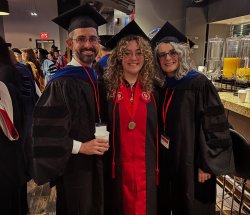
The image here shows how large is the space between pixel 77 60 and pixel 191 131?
91 cm

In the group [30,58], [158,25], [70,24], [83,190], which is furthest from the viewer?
[158,25]

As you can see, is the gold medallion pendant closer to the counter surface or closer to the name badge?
the name badge

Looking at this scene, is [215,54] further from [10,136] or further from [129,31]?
[10,136]

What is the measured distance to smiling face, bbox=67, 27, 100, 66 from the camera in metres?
1.69

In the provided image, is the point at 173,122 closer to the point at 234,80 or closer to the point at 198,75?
the point at 198,75

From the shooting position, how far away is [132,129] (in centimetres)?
168

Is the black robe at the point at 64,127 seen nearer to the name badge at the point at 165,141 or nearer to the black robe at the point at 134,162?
the black robe at the point at 134,162

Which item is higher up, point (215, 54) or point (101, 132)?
point (215, 54)

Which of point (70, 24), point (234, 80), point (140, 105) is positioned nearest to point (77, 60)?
point (70, 24)

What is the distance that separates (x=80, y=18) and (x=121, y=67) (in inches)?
17.1

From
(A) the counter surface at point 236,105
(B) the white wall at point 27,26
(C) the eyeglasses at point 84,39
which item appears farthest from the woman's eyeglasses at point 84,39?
(B) the white wall at point 27,26

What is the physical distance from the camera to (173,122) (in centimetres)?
178

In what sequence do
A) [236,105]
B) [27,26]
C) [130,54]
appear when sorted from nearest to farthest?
[130,54] < [236,105] < [27,26]

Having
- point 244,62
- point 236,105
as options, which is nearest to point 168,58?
point 236,105
